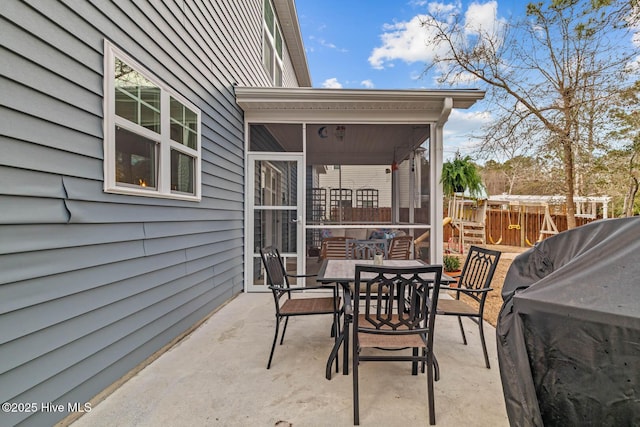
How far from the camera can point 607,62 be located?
17.7ft

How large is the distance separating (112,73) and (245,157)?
2.58m

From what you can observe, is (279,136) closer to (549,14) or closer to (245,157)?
(245,157)

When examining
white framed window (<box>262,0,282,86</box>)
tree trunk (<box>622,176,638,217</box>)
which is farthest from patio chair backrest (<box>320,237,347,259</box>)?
tree trunk (<box>622,176,638,217</box>)

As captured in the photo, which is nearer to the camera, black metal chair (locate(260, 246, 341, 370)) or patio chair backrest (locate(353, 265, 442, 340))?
patio chair backrest (locate(353, 265, 442, 340))

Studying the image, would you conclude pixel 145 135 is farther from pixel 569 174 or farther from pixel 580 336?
pixel 569 174

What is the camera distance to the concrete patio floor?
5.83 feet

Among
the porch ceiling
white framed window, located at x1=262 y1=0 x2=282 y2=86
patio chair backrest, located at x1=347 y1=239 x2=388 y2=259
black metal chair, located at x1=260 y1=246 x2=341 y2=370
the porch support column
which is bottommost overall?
black metal chair, located at x1=260 y1=246 x2=341 y2=370

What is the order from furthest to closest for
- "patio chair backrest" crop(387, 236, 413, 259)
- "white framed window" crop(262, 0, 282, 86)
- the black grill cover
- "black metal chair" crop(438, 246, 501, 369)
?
"white framed window" crop(262, 0, 282, 86) < "patio chair backrest" crop(387, 236, 413, 259) < "black metal chair" crop(438, 246, 501, 369) < the black grill cover

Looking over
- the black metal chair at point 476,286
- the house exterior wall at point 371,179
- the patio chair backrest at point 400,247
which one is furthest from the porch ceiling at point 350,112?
the black metal chair at point 476,286

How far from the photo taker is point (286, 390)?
2.07 m

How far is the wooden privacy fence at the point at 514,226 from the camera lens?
10.9 meters

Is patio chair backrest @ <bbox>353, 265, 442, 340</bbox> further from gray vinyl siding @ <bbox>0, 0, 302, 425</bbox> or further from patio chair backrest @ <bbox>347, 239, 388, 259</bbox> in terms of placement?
patio chair backrest @ <bbox>347, 239, 388, 259</bbox>

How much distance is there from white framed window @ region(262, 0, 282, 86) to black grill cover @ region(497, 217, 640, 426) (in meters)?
6.06

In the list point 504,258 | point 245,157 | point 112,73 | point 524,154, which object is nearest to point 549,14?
point 524,154
